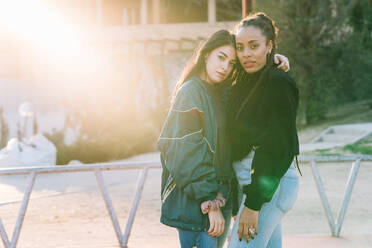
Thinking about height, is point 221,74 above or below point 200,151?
above

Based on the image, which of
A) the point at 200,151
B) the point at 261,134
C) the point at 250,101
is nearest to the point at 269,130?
the point at 261,134

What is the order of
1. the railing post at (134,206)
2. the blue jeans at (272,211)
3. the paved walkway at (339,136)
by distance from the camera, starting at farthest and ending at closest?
the paved walkway at (339,136)
the railing post at (134,206)
the blue jeans at (272,211)

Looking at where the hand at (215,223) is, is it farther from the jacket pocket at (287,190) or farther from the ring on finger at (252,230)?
the jacket pocket at (287,190)

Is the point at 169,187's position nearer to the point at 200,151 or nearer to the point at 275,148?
the point at 200,151

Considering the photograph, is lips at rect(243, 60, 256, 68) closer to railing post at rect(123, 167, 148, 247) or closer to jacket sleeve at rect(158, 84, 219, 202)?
jacket sleeve at rect(158, 84, 219, 202)

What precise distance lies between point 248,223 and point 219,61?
2.35ft

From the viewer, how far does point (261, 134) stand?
79.7 inches

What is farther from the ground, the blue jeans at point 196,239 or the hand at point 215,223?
the hand at point 215,223

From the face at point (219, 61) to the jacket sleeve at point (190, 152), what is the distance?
0.16 metres

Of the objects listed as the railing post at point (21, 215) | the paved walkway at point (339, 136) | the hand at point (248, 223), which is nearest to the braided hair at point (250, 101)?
the hand at point (248, 223)

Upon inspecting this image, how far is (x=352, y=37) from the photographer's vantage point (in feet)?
55.9

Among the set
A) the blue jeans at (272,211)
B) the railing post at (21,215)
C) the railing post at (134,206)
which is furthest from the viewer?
the railing post at (134,206)

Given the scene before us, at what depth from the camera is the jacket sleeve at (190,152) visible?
198 cm

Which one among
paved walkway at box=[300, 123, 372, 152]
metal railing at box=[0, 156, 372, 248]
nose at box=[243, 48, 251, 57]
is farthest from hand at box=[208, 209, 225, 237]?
paved walkway at box=[300, 123, 372, 152]
